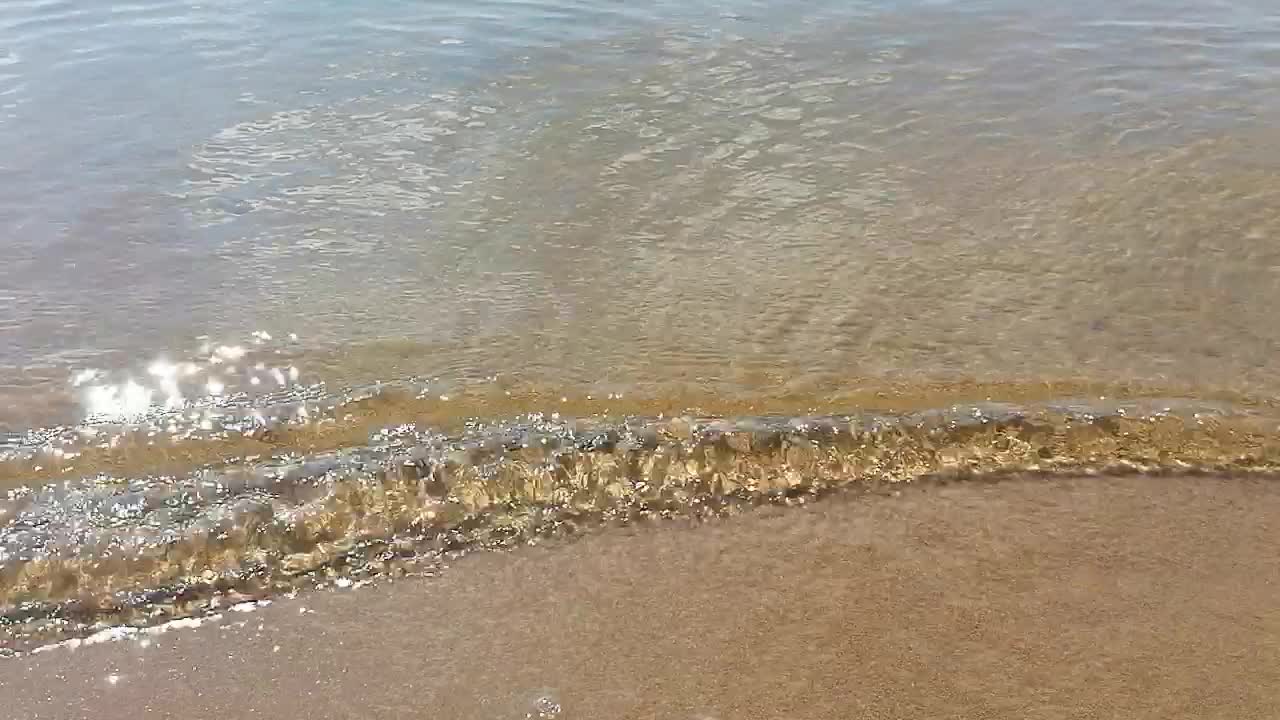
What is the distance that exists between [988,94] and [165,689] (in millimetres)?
6150

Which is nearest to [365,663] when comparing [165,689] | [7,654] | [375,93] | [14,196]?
[165,689]

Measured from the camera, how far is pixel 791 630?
10.4 feet

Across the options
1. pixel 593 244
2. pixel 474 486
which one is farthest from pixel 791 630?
pixel 593 244

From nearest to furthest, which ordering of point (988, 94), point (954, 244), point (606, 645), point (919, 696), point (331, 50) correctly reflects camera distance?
point (919, 696) < point (606, 645) < point (954, 244) < point (988, 94) < point (331, 50)

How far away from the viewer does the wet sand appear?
2.96 meters

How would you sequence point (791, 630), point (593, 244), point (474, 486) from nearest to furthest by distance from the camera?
point (791, 630) → point (474, 486) → point (593, 244)

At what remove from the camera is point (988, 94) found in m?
6.84

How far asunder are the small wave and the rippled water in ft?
0.09

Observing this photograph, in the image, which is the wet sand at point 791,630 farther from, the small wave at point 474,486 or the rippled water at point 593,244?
the rippled water at point 593,244

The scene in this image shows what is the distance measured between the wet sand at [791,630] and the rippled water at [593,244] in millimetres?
342

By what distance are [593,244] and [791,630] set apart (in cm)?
277

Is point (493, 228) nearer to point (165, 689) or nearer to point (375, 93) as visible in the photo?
point (375, 93)

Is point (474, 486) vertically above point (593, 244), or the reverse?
point (593, 244)

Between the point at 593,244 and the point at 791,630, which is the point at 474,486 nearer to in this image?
the point at 791,630
